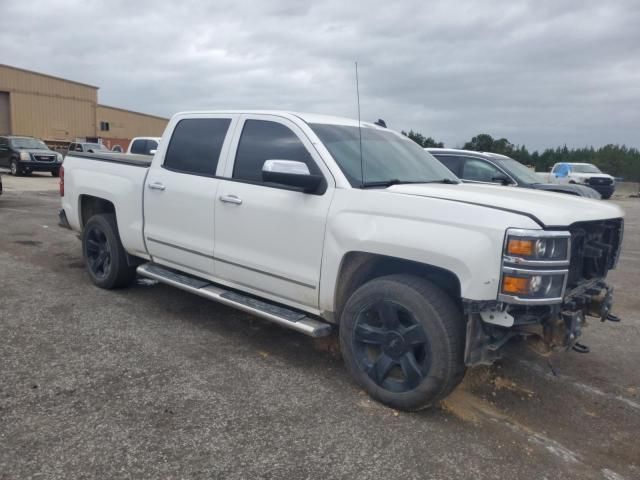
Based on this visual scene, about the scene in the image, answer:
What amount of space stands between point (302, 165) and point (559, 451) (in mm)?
2329

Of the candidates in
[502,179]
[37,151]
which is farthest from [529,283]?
[37,151]

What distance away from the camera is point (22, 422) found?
3143mm

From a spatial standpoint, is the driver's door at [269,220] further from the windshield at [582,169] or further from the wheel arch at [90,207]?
the windshield at [582,169]

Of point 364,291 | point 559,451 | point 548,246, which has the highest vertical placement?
point 548,246

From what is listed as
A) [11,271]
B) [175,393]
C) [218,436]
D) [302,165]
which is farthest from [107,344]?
[11,271]

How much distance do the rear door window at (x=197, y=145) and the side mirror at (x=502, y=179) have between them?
628cm

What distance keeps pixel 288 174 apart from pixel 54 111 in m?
43.5

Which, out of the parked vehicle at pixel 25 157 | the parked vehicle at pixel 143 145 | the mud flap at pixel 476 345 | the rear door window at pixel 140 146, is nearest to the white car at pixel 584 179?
the parked vehicle at pixel 143 145

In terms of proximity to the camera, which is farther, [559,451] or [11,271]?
[11,271]

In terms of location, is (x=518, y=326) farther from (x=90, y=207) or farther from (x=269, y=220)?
(x=90, y=207)

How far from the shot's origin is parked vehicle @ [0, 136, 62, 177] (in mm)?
22758

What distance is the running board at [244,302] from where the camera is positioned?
380 centimetres

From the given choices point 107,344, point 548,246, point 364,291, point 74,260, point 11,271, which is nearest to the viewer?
point 548,246

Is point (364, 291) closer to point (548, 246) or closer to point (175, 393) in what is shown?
point (548, 246)
